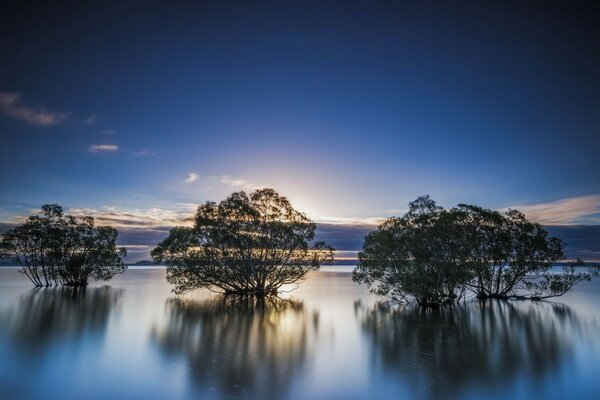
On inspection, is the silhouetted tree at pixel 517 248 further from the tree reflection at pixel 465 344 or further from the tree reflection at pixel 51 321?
the tree reflection at pixel 51 321

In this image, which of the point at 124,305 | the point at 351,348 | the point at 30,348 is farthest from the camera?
the point at 124,305

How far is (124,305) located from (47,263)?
28.2 meters

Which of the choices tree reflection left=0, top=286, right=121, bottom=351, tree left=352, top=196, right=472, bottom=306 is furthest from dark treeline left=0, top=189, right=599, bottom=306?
tree reflection left=0, top=286, right=121, bottom=351

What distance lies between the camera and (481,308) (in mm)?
34531

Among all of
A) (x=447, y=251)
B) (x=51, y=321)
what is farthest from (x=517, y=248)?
(x=51, y=321)

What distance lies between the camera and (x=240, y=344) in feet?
60.0

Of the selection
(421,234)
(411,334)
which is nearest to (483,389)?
(411,334)

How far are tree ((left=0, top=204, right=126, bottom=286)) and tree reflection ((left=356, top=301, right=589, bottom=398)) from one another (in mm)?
39891

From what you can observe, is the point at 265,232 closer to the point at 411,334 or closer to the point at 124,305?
the point at 124,305

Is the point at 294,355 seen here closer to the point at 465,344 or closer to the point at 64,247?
the point at 465,344

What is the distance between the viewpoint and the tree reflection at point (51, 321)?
64.1ft

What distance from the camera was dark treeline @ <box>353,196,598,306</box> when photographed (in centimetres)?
3281

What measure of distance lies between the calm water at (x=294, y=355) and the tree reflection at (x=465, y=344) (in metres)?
0.06

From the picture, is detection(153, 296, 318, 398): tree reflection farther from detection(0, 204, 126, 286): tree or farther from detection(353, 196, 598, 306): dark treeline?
detection(0, 204, 126, 286): tree
